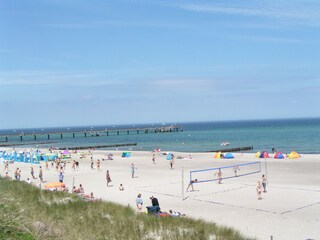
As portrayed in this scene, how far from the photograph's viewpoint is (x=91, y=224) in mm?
12562

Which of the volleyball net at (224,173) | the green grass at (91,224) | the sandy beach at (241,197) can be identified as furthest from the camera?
the volleyball net at (224,173)

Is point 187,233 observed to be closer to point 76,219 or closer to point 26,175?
point 76,219

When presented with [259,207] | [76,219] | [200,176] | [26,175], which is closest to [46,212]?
[76,219]

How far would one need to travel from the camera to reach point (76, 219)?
13.2 m

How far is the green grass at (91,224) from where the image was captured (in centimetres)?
961

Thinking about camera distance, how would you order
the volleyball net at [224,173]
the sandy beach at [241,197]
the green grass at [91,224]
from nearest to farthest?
the green grass at [91,224], the sandy beach at [241,197], the volleyball net at [224,173]

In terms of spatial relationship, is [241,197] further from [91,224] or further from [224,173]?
[224,173]

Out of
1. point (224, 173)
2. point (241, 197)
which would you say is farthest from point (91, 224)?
point (224, 173)

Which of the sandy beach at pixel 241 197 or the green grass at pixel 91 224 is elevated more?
the green grass at pixel 91 224

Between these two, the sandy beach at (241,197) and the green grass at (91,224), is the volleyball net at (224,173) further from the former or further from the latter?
the green grass at (91,224)

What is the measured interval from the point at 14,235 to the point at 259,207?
1173 cm

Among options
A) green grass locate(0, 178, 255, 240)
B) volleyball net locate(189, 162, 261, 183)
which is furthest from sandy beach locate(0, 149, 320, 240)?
green grass locate(0, 178, 255, 240)

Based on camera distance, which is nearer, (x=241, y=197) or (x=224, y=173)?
(x=241, y=197)

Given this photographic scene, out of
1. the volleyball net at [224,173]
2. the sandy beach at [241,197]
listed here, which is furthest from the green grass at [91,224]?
the volleyball net at [224,173]
